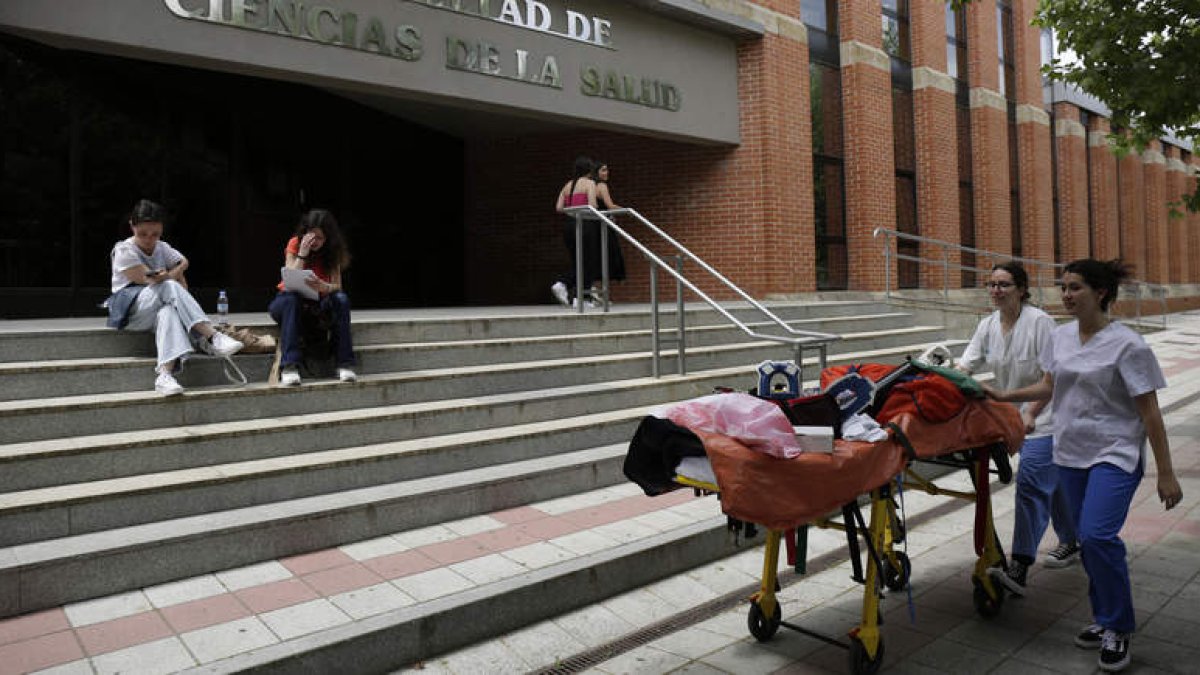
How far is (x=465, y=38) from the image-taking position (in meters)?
9.55

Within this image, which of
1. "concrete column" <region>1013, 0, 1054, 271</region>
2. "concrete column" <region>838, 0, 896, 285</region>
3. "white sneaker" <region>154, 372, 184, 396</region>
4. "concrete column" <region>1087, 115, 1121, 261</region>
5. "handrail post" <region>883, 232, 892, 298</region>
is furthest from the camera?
"concrete column" <region>1087, 115, 1121, 261</region>

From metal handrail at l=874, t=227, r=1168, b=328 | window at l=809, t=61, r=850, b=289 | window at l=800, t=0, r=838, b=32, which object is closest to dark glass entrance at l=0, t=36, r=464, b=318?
window at l=809, t=61, r=850, b=289

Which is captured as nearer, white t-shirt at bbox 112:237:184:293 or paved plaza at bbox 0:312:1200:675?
paved plaza at bbox 0:312:1200:675

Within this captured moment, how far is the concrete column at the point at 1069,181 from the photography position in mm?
23062

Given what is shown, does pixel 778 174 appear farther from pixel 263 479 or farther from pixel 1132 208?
pixel 1132 208

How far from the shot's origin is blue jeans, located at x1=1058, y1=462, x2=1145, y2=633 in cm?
367

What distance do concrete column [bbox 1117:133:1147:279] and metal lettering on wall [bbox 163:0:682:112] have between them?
22106mm

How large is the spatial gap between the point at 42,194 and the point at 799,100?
10.3 meters

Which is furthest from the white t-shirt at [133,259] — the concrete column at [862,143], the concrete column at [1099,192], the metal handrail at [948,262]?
the concrete column at [1099,192]

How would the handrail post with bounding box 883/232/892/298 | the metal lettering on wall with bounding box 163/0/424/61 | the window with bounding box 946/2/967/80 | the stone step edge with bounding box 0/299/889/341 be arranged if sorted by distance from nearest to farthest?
the stone step edge with bounding box 0/299/889/341 → the metal lettering on wall with bounding box 163/0/424/61 → the handrail post with bounding box 883/232/892/298 → the window with bounding box 946/2/967/80

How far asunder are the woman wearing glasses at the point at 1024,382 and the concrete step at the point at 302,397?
3.52m

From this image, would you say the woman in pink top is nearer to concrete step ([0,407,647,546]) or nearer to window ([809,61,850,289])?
concrete step ([0,407,647,546])

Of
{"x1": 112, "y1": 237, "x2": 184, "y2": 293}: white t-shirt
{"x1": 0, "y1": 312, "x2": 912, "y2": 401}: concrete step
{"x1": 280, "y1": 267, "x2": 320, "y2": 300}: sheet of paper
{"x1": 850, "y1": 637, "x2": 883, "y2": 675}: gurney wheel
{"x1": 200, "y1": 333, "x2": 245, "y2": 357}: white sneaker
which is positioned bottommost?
{"x1": 850, "y1": 637, "x2": 883, "y2": 675}: gurney wheel

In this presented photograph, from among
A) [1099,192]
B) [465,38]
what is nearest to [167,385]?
[465,38]
